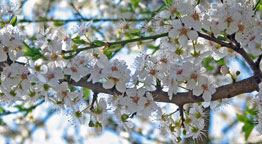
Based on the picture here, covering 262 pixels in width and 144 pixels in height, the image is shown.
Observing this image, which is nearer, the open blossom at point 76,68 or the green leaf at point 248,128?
the open blossom at point 76,68

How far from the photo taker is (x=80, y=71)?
1.40 meters

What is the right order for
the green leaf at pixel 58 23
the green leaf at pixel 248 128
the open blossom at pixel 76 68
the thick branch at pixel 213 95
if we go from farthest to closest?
1. the green leaf at pixel 58 23
2. the green leaf at pixel 248 128
3. the thick branch at pixel 213 95
4. the open blossom at pixel 76 68

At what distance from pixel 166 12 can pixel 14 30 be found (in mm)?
615

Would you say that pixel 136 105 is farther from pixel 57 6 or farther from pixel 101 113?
pixel 57 6

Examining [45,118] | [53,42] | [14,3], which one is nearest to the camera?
[53,42]

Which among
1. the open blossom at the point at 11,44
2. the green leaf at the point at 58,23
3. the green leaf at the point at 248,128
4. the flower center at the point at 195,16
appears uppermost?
the green leaf at the point at 58,23

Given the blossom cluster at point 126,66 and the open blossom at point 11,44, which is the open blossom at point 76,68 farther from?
the open blossom at point 11,44

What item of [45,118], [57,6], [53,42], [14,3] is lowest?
[45,118]

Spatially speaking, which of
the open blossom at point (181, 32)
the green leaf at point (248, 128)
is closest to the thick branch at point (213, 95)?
the open blossom at point (181, 32)

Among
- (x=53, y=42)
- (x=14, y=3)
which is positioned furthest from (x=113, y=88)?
(x=14, y=3)

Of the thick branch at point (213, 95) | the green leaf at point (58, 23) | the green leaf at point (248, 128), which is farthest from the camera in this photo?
the green leaf at point (58, 23)

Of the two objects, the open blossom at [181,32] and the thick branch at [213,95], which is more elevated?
the open blossom at [181,32]

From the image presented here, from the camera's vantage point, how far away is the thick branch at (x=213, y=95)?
1.49m

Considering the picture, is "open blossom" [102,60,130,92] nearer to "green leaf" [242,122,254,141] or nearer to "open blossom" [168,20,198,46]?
"open blossom" [168,20,198,46]
